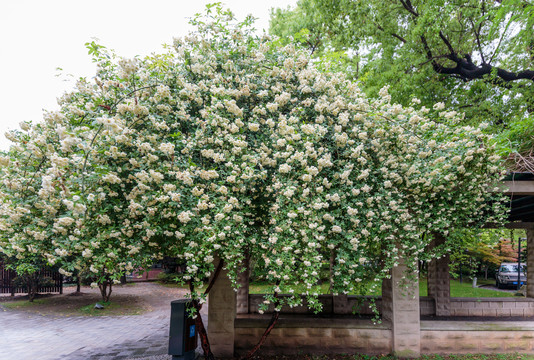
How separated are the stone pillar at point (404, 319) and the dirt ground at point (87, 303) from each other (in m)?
9.52

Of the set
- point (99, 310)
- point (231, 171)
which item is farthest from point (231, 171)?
point (99, 310)

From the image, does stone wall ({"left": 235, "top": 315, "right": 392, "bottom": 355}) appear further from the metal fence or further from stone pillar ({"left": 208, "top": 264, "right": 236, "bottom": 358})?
the metal fence

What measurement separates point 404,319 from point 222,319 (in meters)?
3.68

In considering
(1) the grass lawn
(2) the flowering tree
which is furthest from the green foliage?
(1) the grass lawn

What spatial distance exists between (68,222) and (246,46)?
12.5 ft

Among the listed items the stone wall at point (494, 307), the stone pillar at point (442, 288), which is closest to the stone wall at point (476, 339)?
the stone pillar at point (442, 288)

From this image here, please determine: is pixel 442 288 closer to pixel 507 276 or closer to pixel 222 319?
pixel 222 319

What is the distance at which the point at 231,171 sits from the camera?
14.1ft

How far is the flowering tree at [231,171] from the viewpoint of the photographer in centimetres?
409

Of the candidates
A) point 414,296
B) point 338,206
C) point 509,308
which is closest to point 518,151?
point 414,296

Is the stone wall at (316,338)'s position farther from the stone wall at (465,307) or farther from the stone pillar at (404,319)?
the stone wall at (465,307)

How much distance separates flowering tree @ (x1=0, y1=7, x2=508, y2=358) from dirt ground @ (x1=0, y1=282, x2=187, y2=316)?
28.8ft

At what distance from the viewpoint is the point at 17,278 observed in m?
13.8

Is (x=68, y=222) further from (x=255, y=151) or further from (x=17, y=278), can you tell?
(x=17, y=278)
